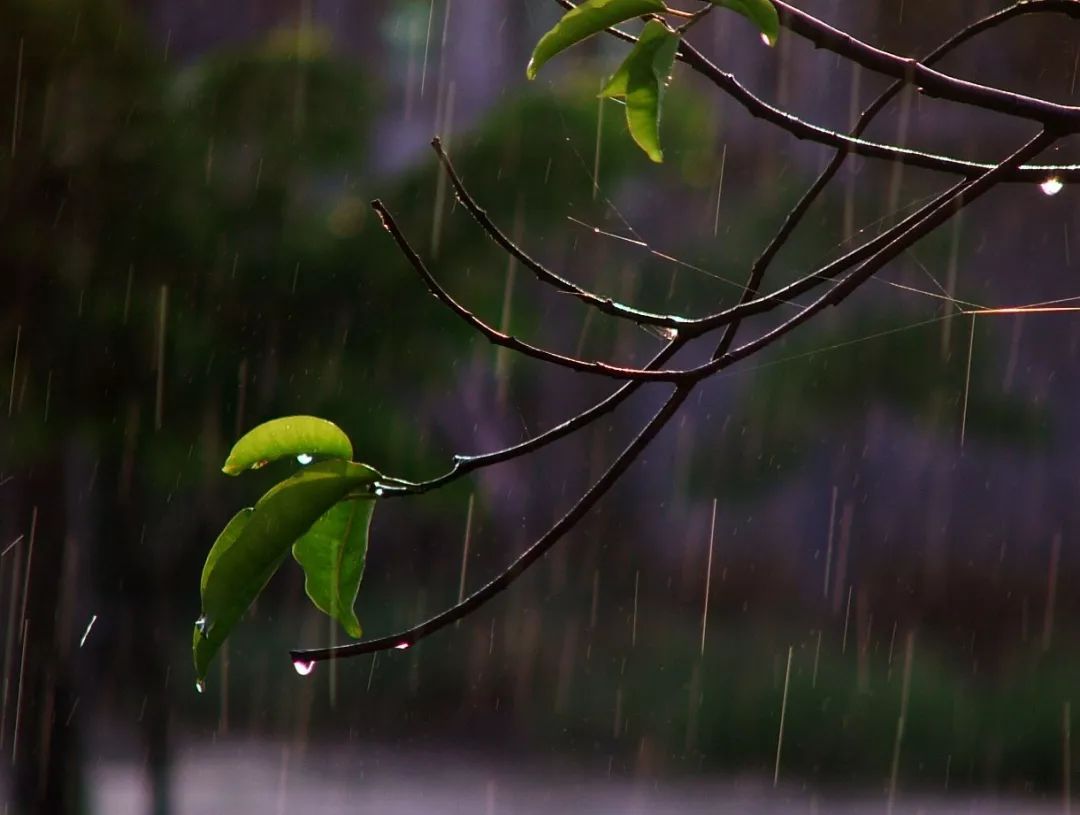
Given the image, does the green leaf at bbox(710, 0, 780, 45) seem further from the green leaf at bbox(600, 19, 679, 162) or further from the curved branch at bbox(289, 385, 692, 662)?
the curved branch at bbox(289, 385, 692, 662)

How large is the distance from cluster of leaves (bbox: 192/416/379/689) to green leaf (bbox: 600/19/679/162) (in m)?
0.16

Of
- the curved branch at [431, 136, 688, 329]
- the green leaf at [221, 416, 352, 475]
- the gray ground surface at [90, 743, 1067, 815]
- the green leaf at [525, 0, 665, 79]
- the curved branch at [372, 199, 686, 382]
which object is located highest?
the green leaf at [525, 0, 665, 79]

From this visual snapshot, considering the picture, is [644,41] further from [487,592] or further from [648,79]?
[487,592]

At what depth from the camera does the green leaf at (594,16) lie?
1.44 feet

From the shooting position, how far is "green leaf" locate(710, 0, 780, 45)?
0.41 m

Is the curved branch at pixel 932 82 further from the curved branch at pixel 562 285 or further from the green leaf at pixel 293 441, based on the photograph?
the green leaf at pixel 293 441

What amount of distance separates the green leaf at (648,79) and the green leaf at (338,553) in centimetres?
18

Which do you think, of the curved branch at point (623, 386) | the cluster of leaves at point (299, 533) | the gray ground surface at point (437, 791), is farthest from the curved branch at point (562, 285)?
the gray ground surface at point (437, 791)

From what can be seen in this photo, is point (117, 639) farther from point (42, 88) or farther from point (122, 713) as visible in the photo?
point (42, 88)

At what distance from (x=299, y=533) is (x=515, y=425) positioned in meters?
5.71

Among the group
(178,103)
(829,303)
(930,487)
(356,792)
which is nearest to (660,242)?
(930,487)

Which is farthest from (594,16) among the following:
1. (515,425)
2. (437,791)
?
(515,425)

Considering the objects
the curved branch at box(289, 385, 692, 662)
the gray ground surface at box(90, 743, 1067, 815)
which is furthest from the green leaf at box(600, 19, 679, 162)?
the gray ground surface at box(90, 743, 1067, 815)

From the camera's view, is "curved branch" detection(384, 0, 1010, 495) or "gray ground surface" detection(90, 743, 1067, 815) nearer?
"curved branch" detection(384, 0, 1010, 495)
